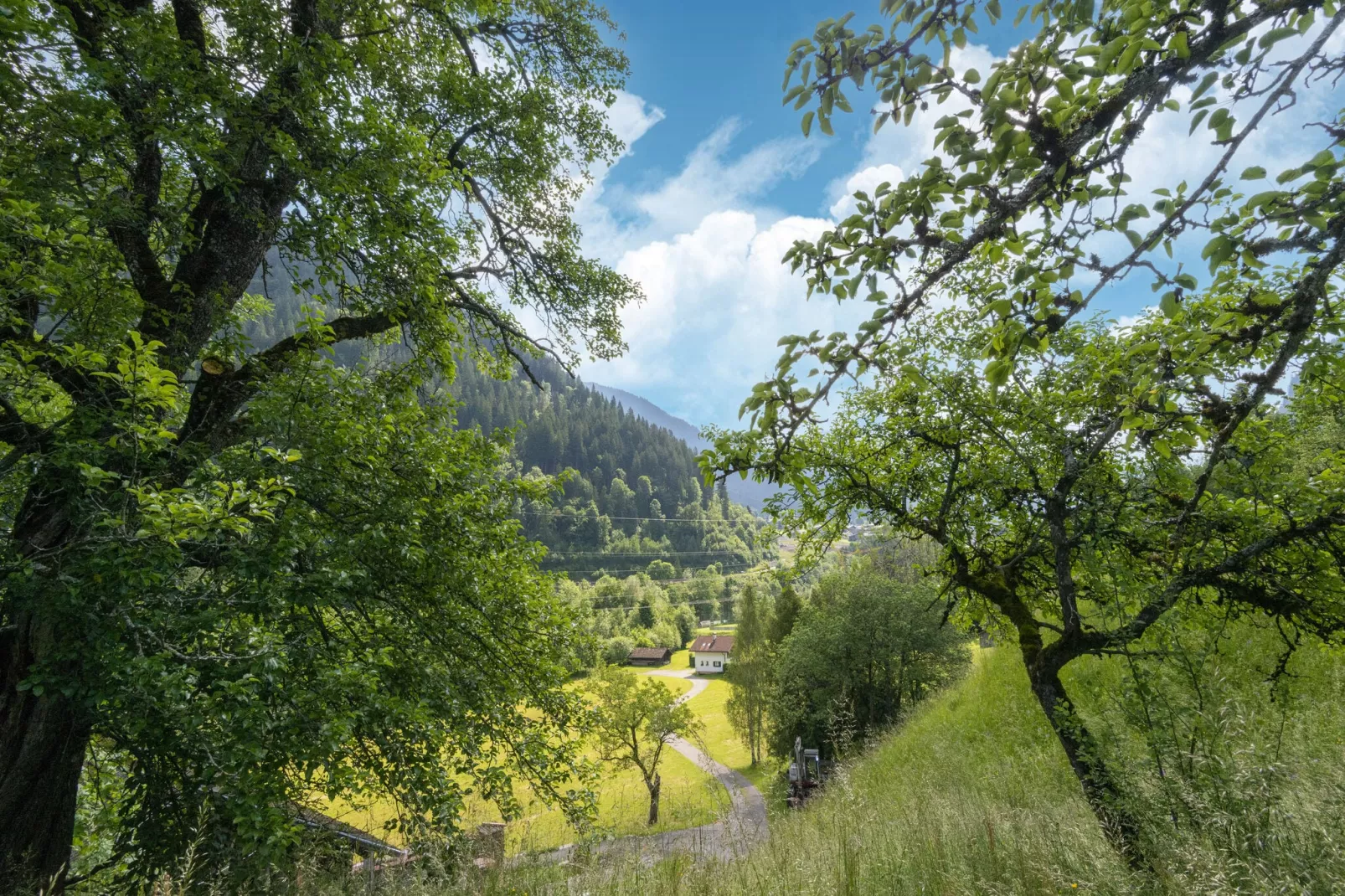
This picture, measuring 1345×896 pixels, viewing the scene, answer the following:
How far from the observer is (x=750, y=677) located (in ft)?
123

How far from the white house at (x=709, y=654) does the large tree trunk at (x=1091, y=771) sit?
9722 centimetres

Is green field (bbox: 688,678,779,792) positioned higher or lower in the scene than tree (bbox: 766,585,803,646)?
lower

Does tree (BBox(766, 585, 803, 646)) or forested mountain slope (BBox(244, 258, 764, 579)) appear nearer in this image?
tree (BBox(766, 585, 803, 646))

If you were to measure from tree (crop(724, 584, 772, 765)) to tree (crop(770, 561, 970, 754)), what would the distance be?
5817 millimetres

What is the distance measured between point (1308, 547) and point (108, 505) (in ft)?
35.0

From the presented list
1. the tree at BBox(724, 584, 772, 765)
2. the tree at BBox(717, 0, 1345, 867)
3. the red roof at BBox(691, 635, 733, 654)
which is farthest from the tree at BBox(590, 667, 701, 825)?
the red roof at BBox(691, 635, 733, 654)

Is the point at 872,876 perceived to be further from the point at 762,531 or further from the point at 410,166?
the point at 410,166

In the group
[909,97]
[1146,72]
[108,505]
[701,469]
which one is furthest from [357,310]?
[1146,72]

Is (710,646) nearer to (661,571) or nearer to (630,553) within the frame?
(661,571)

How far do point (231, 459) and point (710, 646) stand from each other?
104 metres

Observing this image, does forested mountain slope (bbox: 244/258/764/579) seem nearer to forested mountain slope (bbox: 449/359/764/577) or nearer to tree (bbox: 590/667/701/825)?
forested mountain slope (bbox: 449/359/764/577)

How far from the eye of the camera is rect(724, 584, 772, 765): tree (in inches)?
1449

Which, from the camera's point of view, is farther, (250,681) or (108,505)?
(108,505)

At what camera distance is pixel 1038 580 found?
24.3ft
